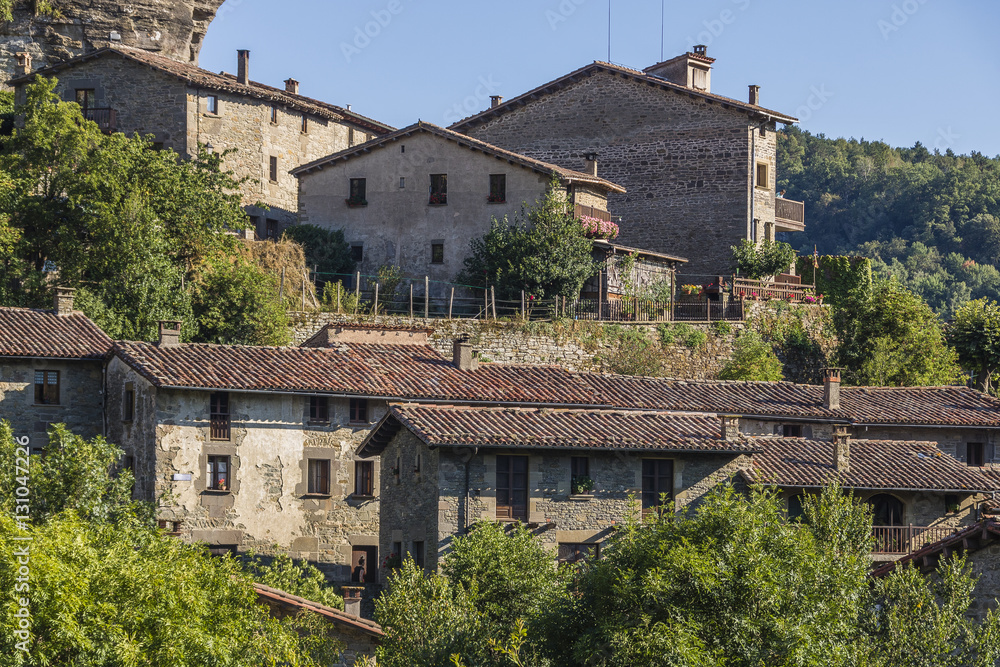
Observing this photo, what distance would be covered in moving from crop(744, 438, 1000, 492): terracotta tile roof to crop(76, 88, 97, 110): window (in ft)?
100

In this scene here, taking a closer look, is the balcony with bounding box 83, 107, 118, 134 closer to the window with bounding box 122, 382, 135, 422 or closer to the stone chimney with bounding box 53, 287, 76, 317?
the stone chimney with bounding box 53, 287, 76, 317

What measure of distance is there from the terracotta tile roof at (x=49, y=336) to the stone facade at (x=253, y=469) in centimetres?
108

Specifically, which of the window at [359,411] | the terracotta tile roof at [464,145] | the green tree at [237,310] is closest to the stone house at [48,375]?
the green tree at [237,310]

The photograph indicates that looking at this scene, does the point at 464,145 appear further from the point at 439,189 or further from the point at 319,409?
the point at 319,409

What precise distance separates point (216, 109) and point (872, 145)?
89122mm

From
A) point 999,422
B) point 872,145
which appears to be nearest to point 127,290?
point 999,422

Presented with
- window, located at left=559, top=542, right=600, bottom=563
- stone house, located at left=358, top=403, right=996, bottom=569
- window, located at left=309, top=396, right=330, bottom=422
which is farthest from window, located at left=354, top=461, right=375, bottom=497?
window, located at left=559, top=542, right=600, bottom=563

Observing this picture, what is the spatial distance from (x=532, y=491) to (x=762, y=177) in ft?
94.8

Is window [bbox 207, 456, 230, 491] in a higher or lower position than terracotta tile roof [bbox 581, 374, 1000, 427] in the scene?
lower

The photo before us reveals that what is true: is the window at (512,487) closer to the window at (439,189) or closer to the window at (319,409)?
the window at (319,409)

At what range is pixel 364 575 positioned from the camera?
40344 mm

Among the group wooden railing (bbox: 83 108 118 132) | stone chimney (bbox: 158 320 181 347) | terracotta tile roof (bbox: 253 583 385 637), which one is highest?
wooden railing (bbox: 83 108 118 132)

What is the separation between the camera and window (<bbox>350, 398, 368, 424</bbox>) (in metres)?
41.0

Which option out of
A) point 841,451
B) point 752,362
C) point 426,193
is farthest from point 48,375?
point 752,362
